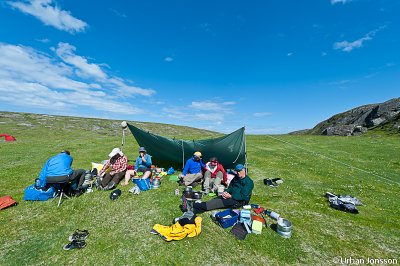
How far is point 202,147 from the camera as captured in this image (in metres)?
13.3

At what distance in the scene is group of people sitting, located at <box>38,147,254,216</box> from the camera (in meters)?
8.77

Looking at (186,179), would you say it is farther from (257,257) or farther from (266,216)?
(257,257)

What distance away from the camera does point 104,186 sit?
10.9m

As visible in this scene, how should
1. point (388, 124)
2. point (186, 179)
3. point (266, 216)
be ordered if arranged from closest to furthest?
point (266, 216) < point (186, 179) < point (388, 124)

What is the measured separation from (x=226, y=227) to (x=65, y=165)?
24.3ft

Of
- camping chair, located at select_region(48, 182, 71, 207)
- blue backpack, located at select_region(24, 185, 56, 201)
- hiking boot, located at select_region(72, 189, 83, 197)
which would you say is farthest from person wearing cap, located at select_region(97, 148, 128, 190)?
blue backpack, located at select_region(24, 185, 56, 201)

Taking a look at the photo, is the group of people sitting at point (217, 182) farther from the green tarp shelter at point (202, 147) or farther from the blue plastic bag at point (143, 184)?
the blue plastic bag at point (143, 184)

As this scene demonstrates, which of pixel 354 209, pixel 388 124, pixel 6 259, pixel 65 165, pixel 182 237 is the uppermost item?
pixel 388 124

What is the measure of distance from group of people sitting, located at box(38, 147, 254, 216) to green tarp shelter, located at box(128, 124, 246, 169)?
1.29 metres

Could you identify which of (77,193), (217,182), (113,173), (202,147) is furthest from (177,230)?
(202,147)

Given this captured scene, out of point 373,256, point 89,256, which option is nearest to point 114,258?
point 89,256

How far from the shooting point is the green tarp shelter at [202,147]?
1266 cm

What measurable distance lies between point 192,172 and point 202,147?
184 cm

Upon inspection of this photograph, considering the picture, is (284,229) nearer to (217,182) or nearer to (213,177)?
(217,182)
